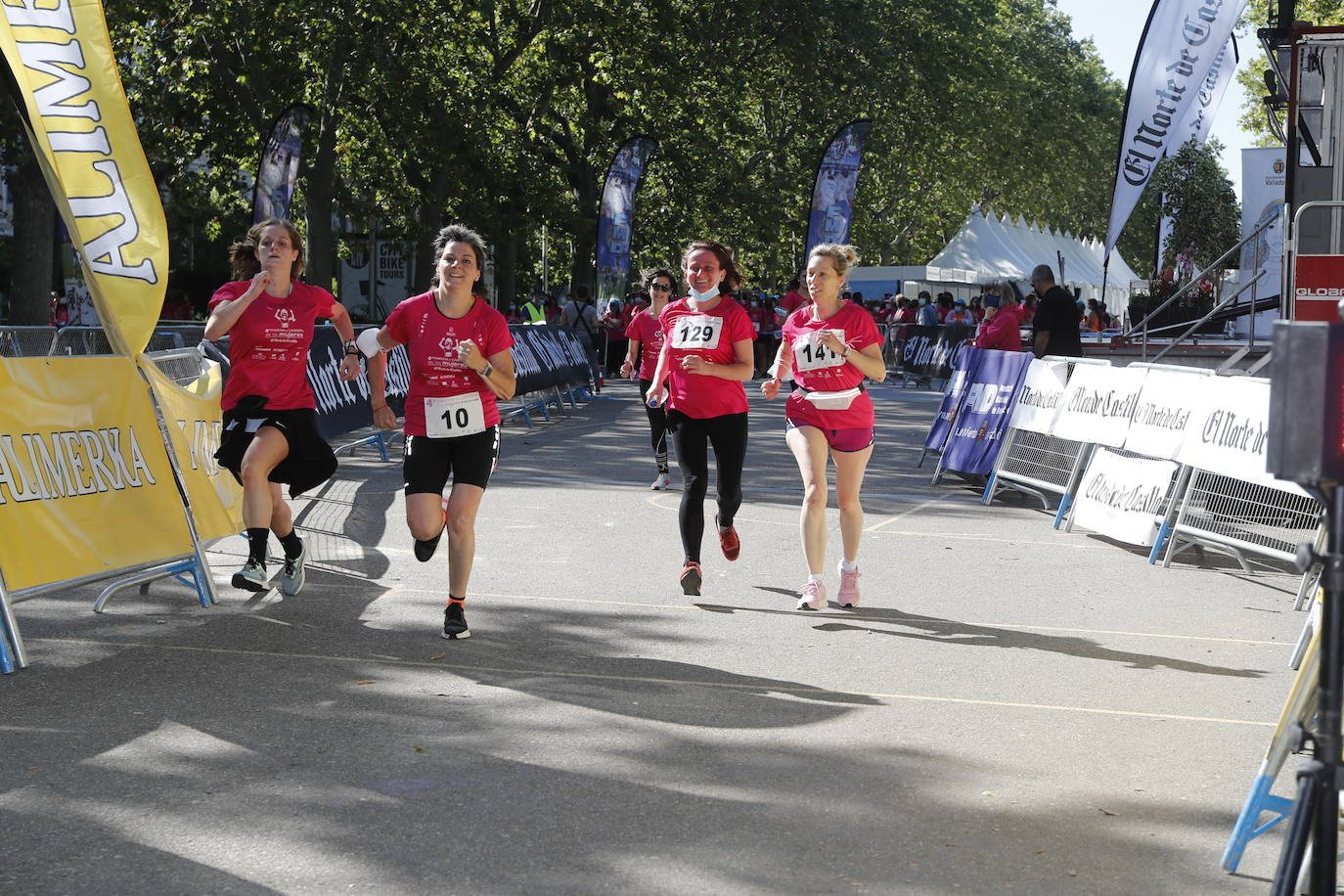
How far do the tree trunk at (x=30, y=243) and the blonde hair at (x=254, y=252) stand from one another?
1615cm

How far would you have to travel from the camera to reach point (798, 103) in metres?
43.0

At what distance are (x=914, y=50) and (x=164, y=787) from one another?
134ft

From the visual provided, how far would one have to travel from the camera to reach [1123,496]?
10.9 meters

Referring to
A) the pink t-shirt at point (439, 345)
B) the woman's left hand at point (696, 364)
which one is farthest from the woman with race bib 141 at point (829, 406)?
the pink t-shirt at point (439, 345)

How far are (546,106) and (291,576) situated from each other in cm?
3021

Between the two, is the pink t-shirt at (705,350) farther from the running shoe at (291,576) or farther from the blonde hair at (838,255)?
the running shoe at (291,576)

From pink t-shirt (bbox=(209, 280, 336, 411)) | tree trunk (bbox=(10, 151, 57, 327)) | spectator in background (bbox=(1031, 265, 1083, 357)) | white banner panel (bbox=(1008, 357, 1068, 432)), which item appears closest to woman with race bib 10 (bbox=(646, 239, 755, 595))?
pink t-shirt (bbox=(209, 280, 336, 411))

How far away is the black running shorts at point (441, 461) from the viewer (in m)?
7.36

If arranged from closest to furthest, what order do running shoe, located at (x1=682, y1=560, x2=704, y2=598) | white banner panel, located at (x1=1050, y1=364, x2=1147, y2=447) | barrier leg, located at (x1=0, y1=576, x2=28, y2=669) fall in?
1. barrier leg, located at (x1=0, y1=576, x2=28, y2=669)
2. running shoe, located at (x1=682, y1=560, x2=704, y2=598)
3. white banner panel, located at (x1=1050, y1=364, x2=1147, y2=447)

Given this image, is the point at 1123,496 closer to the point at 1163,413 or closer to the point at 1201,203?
the point at 1163,413

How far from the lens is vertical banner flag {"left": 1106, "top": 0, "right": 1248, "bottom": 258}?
18.7 m

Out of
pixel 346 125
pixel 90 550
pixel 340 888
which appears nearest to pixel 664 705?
pixel 340 888

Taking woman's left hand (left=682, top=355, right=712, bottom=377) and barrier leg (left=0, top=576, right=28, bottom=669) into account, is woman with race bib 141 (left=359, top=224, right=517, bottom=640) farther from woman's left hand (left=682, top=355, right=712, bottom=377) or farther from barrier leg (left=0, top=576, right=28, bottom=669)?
barrier leg (left=0, top=576, right=28, bottom=669)

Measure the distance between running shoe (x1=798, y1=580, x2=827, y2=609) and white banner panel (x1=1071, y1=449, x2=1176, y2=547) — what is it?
319 cm
